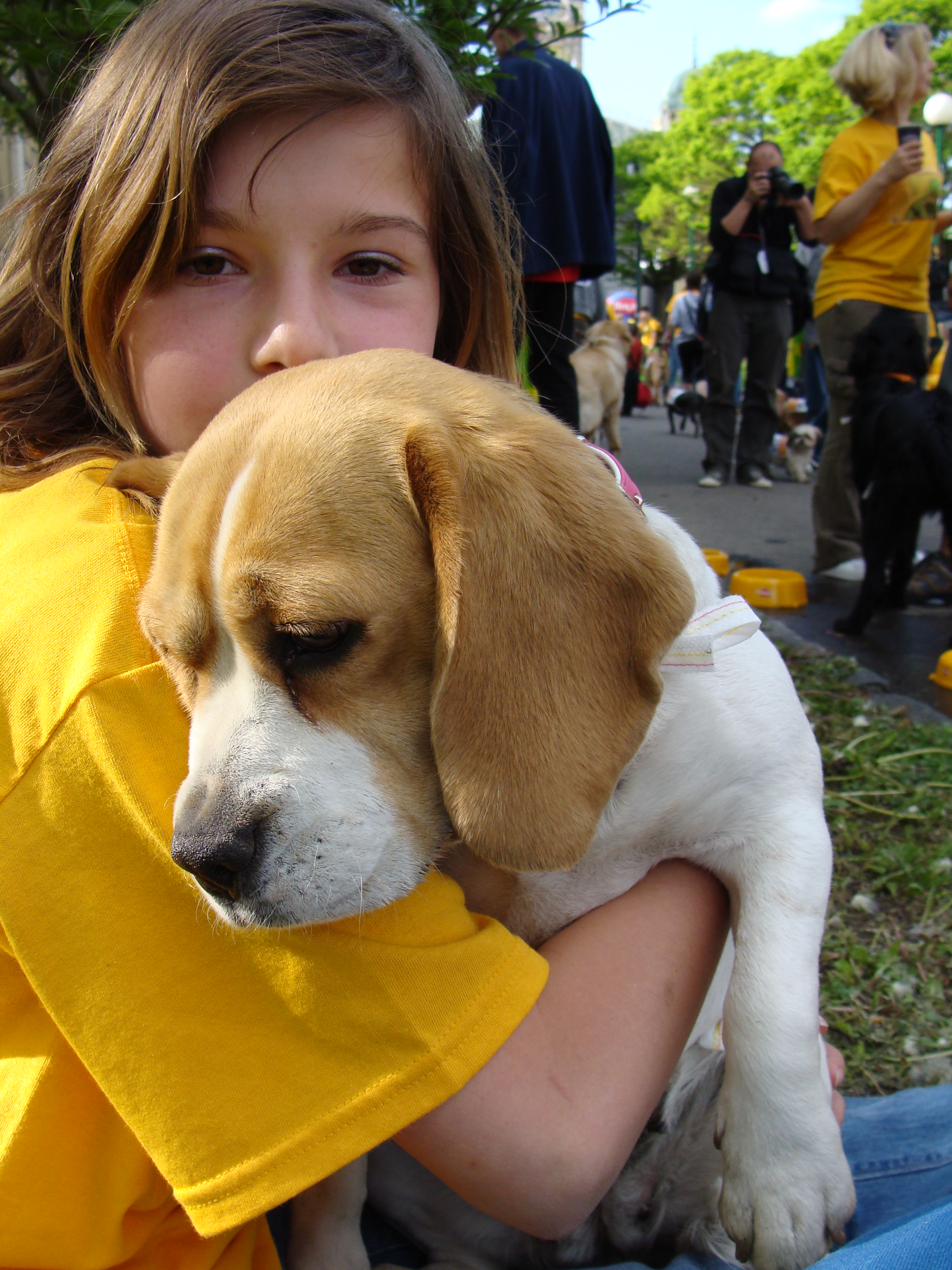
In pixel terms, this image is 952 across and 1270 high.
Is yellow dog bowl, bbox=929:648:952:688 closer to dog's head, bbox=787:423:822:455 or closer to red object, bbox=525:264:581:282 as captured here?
red object, bbox=525:264:581:282

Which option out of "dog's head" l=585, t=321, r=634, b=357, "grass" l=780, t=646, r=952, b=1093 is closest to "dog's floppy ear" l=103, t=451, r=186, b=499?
"grass" l=780, t=646, r=952, b=1093

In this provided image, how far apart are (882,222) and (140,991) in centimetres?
722

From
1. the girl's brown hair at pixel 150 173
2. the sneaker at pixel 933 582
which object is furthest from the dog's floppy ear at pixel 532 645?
the sneaker at pixel 933 582

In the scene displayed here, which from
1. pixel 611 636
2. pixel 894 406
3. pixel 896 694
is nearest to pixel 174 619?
pixel 611 636

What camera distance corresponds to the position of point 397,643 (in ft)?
4.77

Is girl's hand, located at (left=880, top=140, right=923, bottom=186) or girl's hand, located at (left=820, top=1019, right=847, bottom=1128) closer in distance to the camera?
girl's hand, located at (left=820, top=1019, right=847, bottom=1128)

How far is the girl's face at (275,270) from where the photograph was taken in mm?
1804

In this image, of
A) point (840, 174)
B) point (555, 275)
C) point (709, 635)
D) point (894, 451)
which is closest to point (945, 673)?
point (894, 451)

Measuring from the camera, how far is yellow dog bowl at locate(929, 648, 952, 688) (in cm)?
546

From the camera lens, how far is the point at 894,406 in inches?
246

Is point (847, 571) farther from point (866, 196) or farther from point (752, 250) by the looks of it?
point (752, 250)

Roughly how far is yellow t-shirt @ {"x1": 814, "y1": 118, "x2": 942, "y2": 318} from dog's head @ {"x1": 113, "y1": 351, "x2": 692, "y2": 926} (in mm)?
6400

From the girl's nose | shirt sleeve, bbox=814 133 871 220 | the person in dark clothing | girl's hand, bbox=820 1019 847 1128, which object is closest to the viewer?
the girl's nose

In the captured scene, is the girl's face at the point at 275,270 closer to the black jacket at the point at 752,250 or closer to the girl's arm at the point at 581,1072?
the girl's arm at the point at 581,1072
